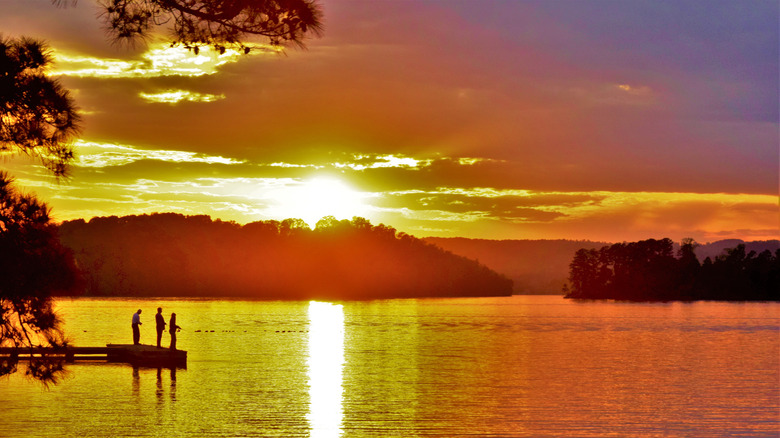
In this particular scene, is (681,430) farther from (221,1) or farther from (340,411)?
(221,1)

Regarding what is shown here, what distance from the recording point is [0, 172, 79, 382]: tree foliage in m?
17.5

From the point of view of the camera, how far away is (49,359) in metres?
18.6

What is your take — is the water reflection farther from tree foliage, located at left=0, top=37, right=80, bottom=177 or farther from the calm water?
tree foliage, located at left=0, top=37, right=80, bottom=177

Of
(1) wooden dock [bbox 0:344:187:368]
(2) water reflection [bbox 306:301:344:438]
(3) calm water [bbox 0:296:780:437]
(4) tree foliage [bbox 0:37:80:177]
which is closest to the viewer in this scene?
(4) tree foliage [bbox 0:37:80:177]

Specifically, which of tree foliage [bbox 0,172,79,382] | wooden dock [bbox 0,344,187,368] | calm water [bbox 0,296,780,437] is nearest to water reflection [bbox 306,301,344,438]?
calm water [bbox 0,296,780,437]

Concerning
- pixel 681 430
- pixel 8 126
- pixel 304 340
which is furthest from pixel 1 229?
pixel 304 340

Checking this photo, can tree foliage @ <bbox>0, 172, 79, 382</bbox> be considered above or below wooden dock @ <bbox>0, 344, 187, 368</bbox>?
above

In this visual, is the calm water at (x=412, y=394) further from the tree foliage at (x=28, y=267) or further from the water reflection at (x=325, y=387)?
the tree foliage at (x=28, y=267)

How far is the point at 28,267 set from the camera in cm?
1770

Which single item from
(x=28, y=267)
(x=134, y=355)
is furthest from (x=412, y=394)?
(x=28, y=267)

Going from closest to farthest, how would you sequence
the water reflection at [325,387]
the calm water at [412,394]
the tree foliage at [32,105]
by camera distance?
the tree foliage at [32,105] < the calm water at [412,394] < the water reflection at [325,387]

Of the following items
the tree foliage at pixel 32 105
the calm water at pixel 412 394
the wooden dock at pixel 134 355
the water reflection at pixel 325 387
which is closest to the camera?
the tree foliage at pixel 32 105

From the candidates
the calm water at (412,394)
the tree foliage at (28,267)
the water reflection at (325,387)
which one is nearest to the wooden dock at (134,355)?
the calm water at (412,394)

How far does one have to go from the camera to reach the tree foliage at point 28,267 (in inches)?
688
